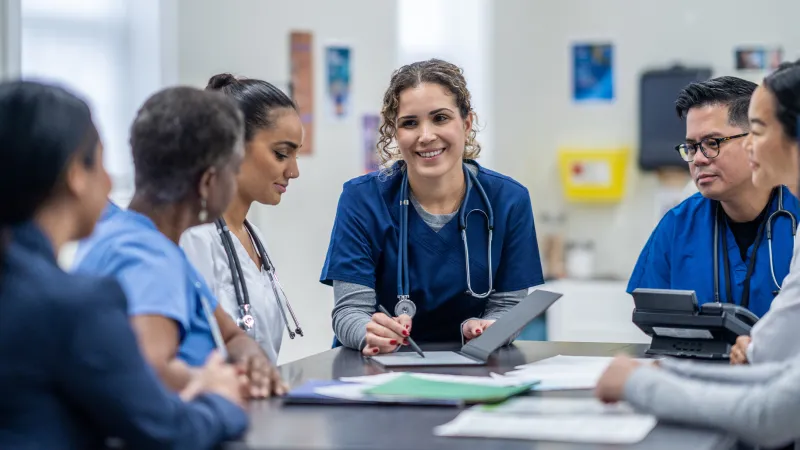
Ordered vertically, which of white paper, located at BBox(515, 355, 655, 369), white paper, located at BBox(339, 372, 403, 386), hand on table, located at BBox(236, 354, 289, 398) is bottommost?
white paper, located at BBox(515, 355, 655, 369)

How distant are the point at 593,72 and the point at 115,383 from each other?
4722 millimetres

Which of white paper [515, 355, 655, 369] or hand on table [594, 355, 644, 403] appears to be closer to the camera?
hand on table [594, 355, 644, 403]

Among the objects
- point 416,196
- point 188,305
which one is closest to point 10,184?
point 188,305

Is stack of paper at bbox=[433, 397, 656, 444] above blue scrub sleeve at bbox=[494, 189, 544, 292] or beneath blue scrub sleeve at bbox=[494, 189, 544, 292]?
beneath

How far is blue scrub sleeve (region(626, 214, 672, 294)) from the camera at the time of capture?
2635mm

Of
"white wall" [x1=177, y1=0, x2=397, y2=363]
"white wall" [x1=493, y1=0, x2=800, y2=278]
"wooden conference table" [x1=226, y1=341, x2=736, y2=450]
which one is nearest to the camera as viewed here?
"wooden conference table" [x1=226, y1=341, x2=736, y2=450]

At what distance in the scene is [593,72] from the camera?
561 cm

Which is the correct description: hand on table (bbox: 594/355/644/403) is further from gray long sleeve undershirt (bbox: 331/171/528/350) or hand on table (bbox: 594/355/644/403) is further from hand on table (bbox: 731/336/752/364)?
gray long sleeve undershirt (bbox: 331/171/528/350)

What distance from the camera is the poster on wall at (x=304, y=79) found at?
4.30 meters

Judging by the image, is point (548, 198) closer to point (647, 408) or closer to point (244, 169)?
point (244, 169)

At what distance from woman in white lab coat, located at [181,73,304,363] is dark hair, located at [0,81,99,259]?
98cm

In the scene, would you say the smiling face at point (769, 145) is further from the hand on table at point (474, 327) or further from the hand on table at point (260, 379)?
the hand on table at point (260, 379)

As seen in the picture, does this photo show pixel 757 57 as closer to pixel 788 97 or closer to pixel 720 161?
pixel 720 161

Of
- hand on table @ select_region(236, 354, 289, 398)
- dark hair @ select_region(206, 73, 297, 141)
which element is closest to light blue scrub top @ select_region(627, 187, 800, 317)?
dark hair @ select_region(206, 73, 297, 141)
